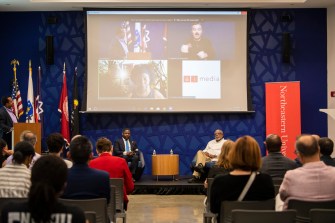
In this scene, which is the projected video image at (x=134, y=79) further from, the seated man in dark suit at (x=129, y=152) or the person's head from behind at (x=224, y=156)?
the person's head from behind at (x=224, y=156)

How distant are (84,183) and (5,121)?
5.94 meters

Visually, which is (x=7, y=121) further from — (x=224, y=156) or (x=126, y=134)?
(x=224, y=156)

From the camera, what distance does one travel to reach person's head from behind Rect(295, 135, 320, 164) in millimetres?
3930

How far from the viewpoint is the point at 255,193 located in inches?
151

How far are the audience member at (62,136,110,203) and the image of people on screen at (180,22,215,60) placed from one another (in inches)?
288

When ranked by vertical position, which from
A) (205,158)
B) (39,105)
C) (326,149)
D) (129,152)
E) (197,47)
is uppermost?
(197,47)

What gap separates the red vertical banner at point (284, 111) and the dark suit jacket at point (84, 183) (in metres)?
7.49

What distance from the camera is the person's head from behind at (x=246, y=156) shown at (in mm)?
3832

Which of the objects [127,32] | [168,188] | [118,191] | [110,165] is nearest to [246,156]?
[118,191]

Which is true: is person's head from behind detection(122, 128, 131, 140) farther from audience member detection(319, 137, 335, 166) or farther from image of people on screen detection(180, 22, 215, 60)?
audience member detection(319, 137, 335, 166)

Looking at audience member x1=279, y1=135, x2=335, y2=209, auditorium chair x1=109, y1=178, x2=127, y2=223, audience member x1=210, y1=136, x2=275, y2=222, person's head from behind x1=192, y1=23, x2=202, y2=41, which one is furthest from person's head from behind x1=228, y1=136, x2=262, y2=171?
person's head from behind x1=192, y1=23, x2=202, y2=41

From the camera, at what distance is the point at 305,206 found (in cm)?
367

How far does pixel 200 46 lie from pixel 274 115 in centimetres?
201

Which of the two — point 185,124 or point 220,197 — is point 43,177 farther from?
point 185,124
